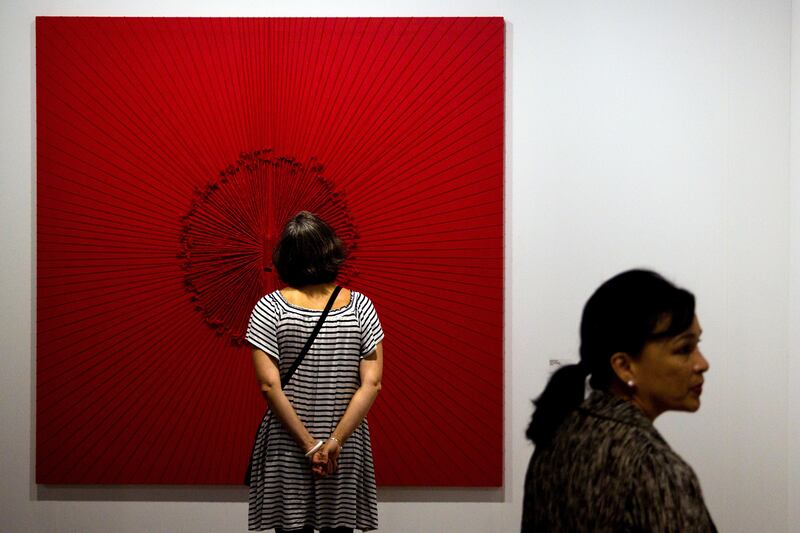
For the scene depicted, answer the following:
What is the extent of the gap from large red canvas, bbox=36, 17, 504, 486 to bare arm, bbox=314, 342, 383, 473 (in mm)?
907

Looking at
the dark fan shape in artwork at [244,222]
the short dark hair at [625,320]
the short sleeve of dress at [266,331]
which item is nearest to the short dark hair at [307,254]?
the short sleeve of dress at [266,331]

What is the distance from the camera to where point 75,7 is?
3914 millimetres

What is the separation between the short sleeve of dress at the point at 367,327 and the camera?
9.72 ft

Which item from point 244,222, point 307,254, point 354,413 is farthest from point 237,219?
point 354,413

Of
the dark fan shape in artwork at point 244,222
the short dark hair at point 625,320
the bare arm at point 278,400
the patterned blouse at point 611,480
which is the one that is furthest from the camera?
the dark fan shape in artwork at point 244,222

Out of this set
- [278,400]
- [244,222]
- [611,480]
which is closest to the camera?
[611,480]

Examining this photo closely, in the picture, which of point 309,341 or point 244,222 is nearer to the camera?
point 309,341

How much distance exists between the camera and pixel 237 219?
386 cm

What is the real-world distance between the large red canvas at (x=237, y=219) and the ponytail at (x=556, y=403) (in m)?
2.09

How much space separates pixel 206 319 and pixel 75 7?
5.04 ft

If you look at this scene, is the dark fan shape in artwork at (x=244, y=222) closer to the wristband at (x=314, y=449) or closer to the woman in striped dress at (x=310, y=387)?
the woman in striped dress at (x=310, y=387)

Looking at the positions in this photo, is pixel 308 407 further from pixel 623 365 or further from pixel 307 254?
pixel 623 365

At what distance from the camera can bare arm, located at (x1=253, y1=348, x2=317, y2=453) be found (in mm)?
2855

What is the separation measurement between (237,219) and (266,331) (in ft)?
3.58
